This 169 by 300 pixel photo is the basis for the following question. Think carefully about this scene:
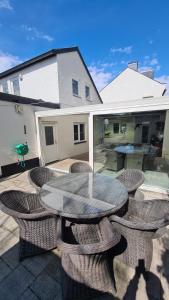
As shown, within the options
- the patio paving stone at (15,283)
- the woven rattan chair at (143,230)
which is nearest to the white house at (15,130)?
the patio paving stone at (15,283)

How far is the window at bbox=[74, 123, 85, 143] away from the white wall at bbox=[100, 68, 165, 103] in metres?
6.75

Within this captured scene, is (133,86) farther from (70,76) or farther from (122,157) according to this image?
(122,157)

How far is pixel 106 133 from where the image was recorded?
630 centimetres

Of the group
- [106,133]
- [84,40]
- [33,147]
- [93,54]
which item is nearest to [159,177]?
[106,133]

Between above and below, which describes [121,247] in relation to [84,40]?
below

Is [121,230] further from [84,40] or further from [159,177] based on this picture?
[84,40]

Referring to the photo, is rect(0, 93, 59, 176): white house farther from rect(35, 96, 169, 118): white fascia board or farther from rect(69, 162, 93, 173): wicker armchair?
rect(69, 162, 93, 173): wicker armchair

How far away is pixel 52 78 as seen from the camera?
759 centimetres

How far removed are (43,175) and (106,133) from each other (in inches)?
158

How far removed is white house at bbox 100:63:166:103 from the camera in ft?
40.4

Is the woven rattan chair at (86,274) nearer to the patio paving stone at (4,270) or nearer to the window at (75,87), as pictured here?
the patio paving stone at (4,270)

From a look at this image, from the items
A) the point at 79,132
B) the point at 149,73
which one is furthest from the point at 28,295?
the point at 149,73

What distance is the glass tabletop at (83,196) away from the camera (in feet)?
5.53

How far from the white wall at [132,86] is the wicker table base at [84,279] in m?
13.7
